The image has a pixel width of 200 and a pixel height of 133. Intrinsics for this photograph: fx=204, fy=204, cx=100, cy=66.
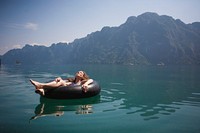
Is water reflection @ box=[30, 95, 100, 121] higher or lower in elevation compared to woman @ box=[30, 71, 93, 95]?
lower

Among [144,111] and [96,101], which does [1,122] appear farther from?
[144,111]

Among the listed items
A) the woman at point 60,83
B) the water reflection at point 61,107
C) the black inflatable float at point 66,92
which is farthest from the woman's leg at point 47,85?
the water reflection at point 61,107

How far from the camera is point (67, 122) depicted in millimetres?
7500

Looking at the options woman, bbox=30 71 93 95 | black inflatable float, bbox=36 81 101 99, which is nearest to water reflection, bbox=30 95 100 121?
black inflatable float, bbox=36 81 101 99

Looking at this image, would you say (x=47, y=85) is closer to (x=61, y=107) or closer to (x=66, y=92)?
(x=66, y=92)

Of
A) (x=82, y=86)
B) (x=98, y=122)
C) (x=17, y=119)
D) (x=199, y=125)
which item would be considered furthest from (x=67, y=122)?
(x=199, y=125)

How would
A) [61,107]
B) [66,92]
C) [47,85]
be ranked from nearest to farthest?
1. [61,107]
2. [47,85]
3. [66,92]

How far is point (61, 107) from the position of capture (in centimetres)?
984

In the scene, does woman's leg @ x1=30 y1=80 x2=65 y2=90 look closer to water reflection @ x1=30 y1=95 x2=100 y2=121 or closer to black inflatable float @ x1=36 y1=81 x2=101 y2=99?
black inflatable float @ x1=36 y1=81 x2=101 y2=99

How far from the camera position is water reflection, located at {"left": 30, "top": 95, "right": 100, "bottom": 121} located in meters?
8.88

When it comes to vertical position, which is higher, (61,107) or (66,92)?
(66,92)

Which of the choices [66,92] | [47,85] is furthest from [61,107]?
[47,85]

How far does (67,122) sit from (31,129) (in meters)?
1.33

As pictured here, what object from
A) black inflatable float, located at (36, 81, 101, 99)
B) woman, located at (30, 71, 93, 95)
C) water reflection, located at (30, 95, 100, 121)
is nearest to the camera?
water reflection, located at (30, 95, 100, 121)
